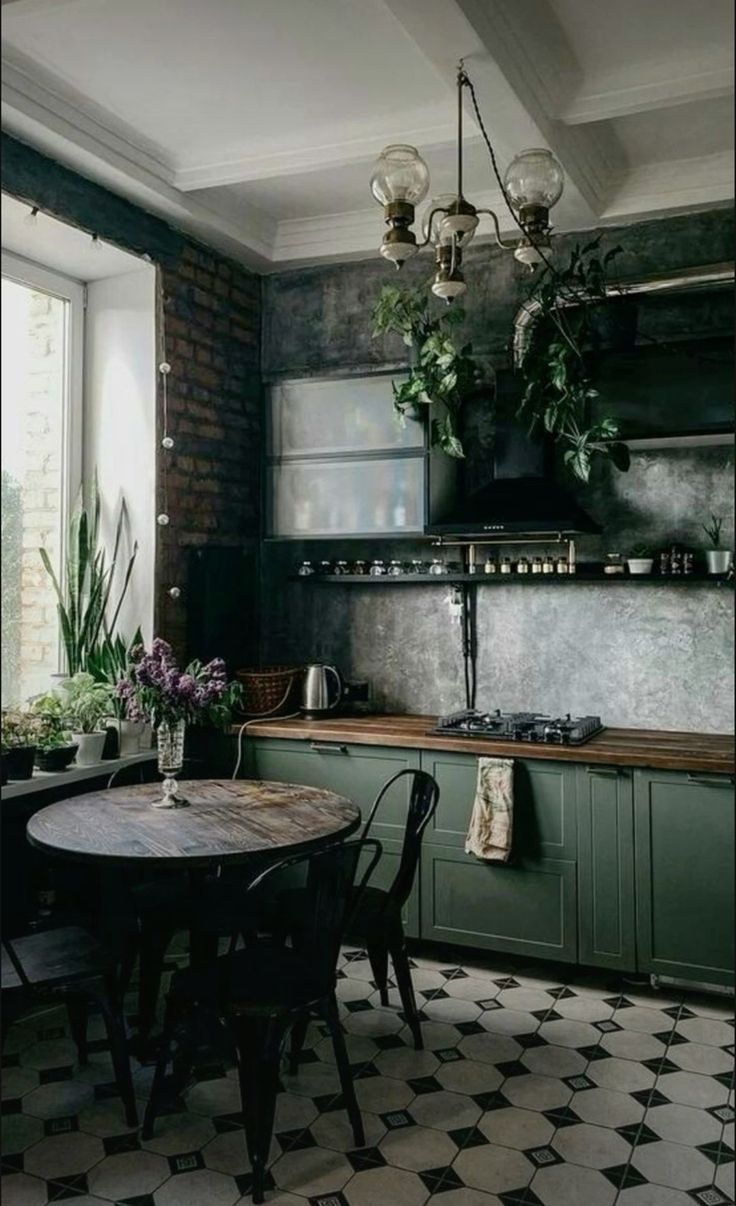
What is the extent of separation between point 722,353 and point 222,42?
1947mm

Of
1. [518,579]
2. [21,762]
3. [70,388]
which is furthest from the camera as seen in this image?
[518,579]

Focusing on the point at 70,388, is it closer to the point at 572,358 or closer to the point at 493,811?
the point at 572,358

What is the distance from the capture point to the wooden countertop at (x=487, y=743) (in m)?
2.97

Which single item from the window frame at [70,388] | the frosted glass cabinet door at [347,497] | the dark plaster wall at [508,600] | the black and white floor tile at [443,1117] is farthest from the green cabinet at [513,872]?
the window frame at [70,388]

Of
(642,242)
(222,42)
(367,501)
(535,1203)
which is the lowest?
(535,1203)

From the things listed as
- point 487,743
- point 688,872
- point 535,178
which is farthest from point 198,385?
point 688,872

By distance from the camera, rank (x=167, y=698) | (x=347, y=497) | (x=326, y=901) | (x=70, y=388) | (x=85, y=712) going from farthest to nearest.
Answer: (x=347, y=497) < (x=70, y=388) < (x=85, y=712) < (x=167, y=698) < (x=326, y=901)

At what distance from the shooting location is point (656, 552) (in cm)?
373

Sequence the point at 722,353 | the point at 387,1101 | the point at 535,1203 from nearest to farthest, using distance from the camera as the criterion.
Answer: the point at 535,1203 < the point at 387,1101 < the point at 722,353

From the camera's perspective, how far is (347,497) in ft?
13.9

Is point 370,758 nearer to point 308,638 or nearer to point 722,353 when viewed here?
point 308,638

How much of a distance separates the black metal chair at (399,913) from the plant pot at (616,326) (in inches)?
71.0

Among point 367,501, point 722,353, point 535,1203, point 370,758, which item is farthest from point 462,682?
point 535,1203

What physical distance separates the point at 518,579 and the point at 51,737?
6.22 feet
